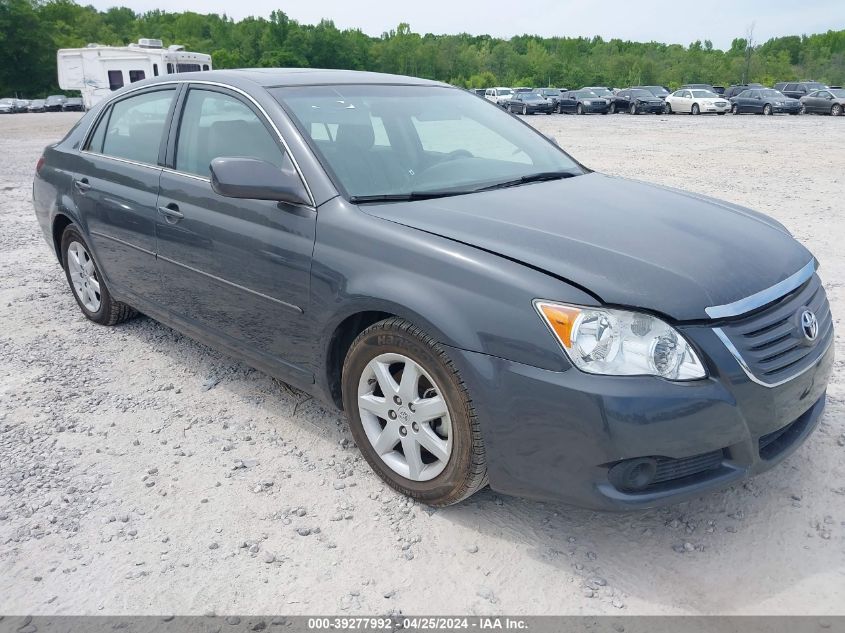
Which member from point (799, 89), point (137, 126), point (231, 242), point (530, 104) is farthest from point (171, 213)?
point (799, 89)

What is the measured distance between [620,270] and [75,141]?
3.98m

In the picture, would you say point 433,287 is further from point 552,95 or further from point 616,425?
point 552,95

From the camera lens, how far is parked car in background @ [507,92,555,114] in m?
36.8

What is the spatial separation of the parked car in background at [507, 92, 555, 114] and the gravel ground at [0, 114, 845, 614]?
1356 inches

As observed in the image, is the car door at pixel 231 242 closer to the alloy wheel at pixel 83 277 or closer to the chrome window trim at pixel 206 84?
the chrome window trim at pixel 206 84

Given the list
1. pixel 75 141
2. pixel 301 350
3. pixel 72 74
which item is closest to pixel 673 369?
pixel 301 350

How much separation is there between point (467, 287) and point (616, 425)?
69 cm

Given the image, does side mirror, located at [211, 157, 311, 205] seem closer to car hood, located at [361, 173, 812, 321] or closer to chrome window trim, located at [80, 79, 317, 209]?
chrome window trim, located at [80, 79, 317, 209]

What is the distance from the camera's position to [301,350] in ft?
10.6

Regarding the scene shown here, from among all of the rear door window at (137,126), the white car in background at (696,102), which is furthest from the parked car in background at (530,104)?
the rear door window at (137,126)

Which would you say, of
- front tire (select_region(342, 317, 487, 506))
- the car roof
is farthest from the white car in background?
front tire (select_region(342, 317, 487, 506))

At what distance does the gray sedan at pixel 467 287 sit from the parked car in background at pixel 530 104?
34156 mm

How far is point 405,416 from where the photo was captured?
2895mm

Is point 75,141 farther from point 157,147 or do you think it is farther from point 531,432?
point 531,432
